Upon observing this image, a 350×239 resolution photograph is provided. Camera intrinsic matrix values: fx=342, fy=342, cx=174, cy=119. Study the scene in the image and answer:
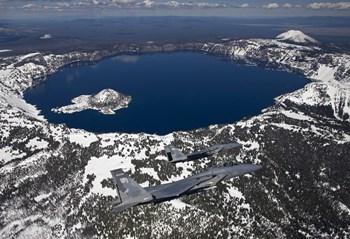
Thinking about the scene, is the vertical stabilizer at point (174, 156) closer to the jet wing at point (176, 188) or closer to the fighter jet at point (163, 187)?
the fighter jet at point (163, 187)

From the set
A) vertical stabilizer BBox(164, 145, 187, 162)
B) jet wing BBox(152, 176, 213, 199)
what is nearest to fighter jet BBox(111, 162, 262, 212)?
jet wing BBox(152, 176, 213, 199)

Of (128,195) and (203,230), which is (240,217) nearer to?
(203,230)

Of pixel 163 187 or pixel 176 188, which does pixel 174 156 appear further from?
pixel 176 188

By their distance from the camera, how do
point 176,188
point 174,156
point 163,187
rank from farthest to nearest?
point 174,156, point 163,187, point 176,188

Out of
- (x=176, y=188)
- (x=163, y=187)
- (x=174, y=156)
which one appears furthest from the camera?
(x=174, y=156)

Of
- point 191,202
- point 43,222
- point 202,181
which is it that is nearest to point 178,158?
point 202,181

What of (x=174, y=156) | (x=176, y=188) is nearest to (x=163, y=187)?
(x=176, y=188)

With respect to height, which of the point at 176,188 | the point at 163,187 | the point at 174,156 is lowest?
the point at 163,187

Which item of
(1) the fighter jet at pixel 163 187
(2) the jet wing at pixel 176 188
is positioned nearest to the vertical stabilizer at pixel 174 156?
(1) the fighter jet at pixel 163 187
